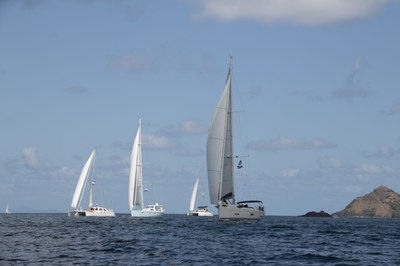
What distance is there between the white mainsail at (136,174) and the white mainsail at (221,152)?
5900 cm

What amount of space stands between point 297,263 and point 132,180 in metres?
116


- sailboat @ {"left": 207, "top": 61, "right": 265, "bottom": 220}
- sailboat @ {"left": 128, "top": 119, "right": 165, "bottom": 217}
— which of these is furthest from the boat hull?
sailboat @ {"left": 207, "top": 61, "right": 265, "bottom": 220}

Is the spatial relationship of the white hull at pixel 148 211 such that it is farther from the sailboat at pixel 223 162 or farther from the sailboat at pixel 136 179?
the sailboat at pixel 223 162

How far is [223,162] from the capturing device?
3787 inches

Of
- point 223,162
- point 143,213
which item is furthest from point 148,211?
point 223,162

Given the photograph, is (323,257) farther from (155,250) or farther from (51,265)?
(51,265)

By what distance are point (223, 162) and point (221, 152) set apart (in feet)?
6.71

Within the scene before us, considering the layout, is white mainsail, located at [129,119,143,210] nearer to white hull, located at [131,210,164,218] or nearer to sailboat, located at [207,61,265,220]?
white hull, located at [131,210,164,218]

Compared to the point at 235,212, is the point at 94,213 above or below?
above

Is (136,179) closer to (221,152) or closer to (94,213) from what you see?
(94,213)

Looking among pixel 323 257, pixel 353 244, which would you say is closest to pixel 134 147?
pixel 353 244

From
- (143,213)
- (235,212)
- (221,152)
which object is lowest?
(235,212)

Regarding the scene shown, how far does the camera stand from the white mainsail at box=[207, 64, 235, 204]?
94125mm

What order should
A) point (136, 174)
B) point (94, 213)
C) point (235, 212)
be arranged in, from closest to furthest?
point (235, 212) → point (136, 174) → point (94, 213)
